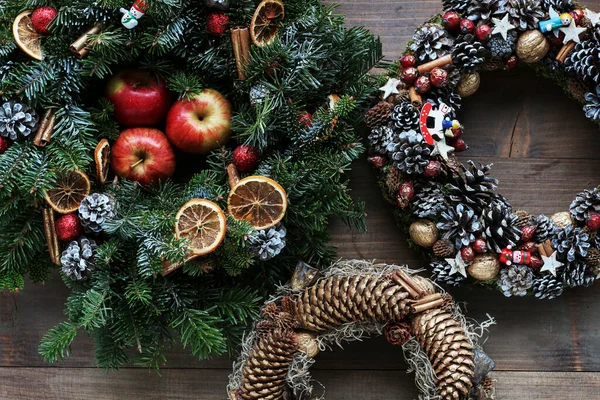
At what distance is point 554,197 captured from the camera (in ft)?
4.26

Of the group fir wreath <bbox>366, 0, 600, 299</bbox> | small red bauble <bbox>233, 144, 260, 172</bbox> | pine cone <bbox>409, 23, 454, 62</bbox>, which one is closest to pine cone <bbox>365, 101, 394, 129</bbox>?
fir wreath <bbox>366, 0, 600, 299</bbox>

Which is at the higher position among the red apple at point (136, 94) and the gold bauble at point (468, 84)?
the gold bauble at point (468, 84)

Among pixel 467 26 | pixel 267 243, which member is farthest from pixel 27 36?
pixel 467 26

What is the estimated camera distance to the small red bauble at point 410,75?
1143mm

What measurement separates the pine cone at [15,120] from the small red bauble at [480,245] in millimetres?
817

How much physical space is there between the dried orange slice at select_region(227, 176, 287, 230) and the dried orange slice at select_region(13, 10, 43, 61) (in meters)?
0.42

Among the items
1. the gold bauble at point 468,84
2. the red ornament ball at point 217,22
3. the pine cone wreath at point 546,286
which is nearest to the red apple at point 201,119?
the red ornament ball at point 217,22

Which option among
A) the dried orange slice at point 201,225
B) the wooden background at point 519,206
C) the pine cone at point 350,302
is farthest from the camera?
the wooden background at point 519,206

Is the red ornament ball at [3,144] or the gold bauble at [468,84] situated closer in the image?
the red ornament ball at [3,144]

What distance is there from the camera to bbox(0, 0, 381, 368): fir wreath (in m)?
1.05

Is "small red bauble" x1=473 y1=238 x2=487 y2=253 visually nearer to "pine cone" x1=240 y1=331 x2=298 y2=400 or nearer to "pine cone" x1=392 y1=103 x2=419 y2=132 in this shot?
"pine cone" x1=392 y1=103 x2=419 y2=132

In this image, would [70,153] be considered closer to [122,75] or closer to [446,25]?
[122,75]

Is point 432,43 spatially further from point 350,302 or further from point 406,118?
point 350,302

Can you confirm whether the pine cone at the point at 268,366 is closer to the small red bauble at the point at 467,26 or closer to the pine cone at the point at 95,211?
the pine cone at the point at 95,211
